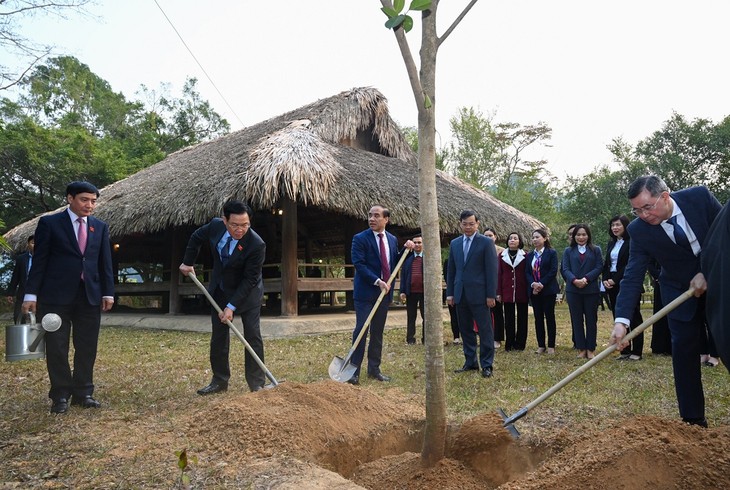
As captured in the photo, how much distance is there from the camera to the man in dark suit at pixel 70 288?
4.21 meters

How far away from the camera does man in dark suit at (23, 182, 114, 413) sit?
4.21 meters

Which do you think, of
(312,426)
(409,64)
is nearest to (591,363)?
(312,426)

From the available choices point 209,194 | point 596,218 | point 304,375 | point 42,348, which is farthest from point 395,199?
point 596,218

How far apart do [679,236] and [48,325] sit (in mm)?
4542

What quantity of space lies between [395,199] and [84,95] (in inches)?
1042

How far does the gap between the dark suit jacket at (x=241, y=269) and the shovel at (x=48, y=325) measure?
3.90ft

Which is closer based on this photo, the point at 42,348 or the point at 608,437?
the point at 608,437

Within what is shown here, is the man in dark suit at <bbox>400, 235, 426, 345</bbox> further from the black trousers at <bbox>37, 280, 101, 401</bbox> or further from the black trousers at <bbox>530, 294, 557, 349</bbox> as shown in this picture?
the black trousers at <bbox>37, 280, 101, 401</bbox>

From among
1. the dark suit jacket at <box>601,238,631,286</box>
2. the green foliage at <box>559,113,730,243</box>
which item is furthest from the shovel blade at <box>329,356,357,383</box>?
the green foliage at <box>559,113,730,243</box>

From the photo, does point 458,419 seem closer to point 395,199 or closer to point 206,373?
point 206,373

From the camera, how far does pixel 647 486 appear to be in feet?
7.38

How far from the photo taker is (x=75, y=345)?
→ 438cm

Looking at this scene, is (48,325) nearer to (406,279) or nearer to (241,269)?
(241,269)

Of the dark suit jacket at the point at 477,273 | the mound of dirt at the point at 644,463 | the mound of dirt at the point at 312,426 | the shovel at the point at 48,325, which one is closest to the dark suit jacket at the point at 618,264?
the dark suit jacket at the point at 477,273
